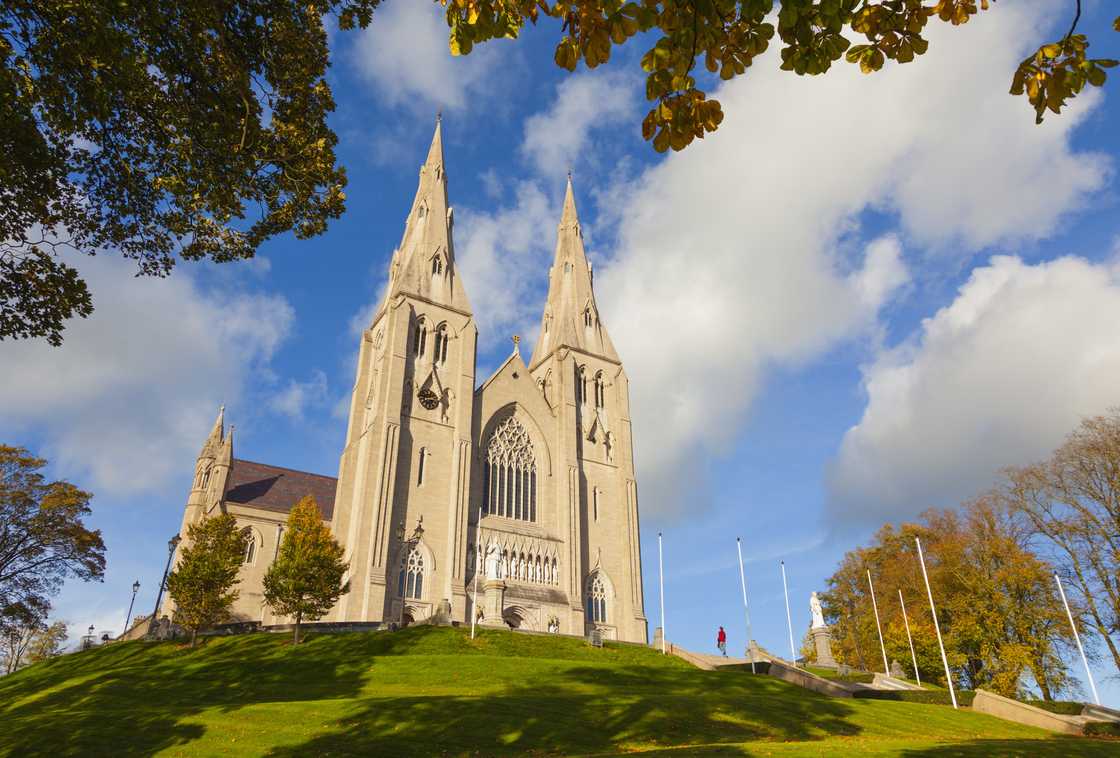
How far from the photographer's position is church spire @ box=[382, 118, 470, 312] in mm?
48250

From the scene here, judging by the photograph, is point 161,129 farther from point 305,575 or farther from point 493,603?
point 493,603

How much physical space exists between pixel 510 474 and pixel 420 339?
10660 mm

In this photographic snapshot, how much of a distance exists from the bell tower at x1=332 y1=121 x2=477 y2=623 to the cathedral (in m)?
0.09

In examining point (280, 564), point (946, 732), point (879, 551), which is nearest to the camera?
point (946, 732)

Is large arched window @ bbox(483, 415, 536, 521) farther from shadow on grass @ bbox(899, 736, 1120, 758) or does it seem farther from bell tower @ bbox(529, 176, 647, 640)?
shadow on grass @ bbox(899, 736, 1120, 758)

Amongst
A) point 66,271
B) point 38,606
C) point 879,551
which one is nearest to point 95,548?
point 38,606

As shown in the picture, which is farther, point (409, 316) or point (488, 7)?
point (409, 316)

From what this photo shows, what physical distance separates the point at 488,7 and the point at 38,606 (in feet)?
147

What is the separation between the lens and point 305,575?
32000 millimetres

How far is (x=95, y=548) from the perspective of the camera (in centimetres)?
3938

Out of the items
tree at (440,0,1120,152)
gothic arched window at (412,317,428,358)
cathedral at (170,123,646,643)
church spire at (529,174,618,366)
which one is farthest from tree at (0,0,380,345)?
church spire at (529,174,618,366)

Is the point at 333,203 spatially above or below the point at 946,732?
above

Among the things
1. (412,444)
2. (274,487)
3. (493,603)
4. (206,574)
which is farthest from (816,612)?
(274,487)

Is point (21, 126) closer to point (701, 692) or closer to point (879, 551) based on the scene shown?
point (701, 692)
